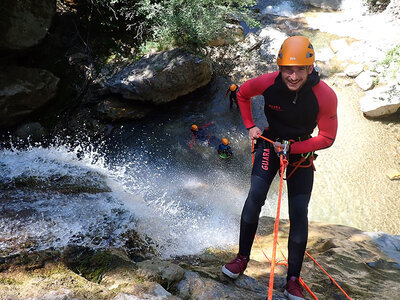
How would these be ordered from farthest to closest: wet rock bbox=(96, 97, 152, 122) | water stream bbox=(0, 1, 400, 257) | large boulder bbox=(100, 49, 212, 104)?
wet rock bbox=(96, 97, 152, 122), large boulder bbox=(100, 49, 212, 104), water stream bbox=(0, 1, 400, 257)

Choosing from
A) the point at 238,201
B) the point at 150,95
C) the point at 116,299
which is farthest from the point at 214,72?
the point at 116,299

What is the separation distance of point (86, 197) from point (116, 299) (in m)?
2.88

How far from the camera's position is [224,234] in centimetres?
477

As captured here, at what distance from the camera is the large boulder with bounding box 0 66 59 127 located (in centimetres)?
647

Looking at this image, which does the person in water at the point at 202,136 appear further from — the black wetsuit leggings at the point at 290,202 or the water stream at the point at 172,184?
the black wetsuit leggings at the point at 290,202

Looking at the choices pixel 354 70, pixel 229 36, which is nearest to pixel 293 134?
pixel 229 36

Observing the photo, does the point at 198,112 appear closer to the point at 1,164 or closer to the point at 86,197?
the point at 86,197

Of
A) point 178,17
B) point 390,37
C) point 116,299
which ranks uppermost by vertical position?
point 390,37

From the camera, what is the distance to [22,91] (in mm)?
6617

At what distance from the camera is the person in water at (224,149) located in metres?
6.93

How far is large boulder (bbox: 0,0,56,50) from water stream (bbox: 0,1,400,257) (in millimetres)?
2556

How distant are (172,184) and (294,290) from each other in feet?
14.1

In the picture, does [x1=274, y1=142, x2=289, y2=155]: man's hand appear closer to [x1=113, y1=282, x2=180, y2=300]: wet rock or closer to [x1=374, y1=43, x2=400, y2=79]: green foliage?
[x1=113, y1=282, x2=180, y2=300]: wet rock

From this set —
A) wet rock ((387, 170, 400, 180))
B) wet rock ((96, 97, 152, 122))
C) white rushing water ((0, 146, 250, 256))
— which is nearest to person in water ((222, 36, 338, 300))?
white rushing water ((0, 146, 250, 256))
